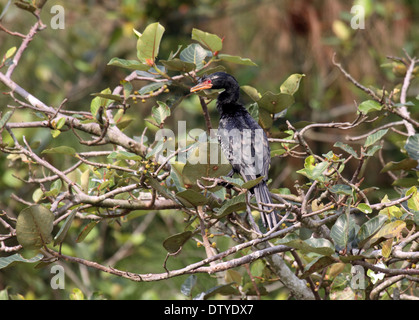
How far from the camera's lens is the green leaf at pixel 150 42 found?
232cm

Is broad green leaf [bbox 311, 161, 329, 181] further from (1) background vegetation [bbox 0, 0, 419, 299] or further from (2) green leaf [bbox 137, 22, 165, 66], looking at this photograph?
(1) background vegetation [bbox 0, 0, 419, 299]

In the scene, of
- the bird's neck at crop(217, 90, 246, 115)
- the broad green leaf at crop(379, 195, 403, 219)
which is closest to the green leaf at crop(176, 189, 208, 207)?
the broad green leaf at crop(379, 195, 403, 219)

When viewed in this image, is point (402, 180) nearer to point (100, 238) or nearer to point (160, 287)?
point (160, 287)

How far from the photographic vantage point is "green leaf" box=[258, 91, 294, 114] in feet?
8.45

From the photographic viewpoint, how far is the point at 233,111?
3113 millimetres

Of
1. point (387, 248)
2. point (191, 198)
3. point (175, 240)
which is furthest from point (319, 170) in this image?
point (175, 240)

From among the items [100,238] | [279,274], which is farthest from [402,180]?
[100,238]

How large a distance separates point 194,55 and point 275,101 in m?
0.44

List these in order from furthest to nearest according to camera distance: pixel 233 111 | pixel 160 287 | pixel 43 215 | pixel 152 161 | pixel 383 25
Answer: pixel 383 25
pixel 160 287
pixel 233 111
pixel 152 161
pixel 43 215

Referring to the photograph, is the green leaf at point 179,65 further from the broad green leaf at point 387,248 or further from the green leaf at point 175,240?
the broad green leaf at point 387,248

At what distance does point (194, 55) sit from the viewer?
248 cm

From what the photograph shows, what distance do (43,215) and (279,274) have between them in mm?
1054

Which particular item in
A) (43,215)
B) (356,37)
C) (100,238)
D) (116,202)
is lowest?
(43,215)

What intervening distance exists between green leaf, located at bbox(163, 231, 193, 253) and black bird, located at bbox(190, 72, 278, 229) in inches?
23.0
